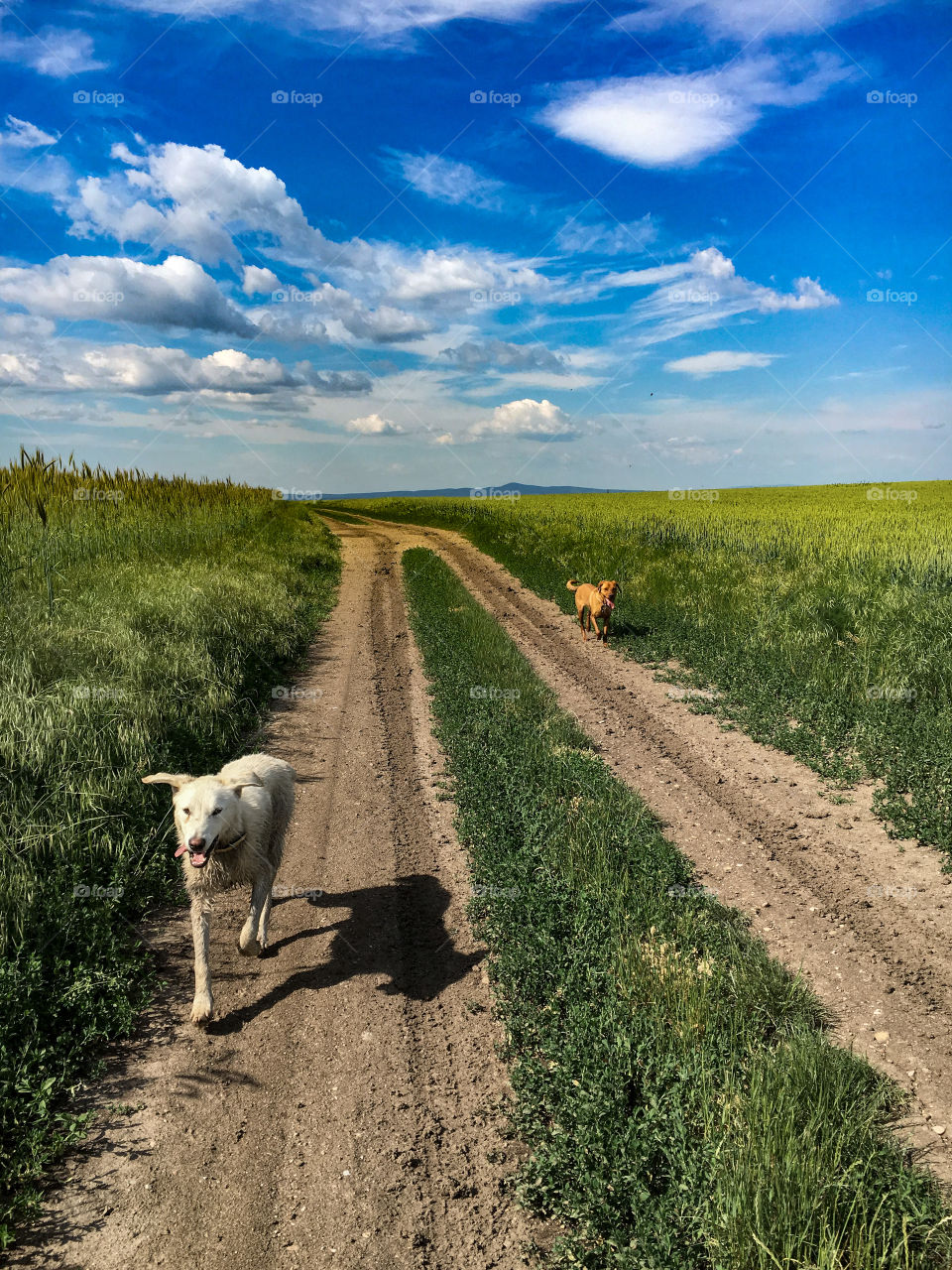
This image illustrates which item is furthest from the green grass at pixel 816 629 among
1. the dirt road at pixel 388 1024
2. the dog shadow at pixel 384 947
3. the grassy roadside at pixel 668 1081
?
the dog shadow at pixel 384 947

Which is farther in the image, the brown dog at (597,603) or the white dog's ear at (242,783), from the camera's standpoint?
the brown dog at (597,603)

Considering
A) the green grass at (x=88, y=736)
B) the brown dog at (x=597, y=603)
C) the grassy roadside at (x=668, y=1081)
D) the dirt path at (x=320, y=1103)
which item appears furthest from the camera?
the brown dog at (x=597, y=603)

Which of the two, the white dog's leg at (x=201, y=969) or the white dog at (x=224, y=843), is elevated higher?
the white dog at (x=224, y=843)

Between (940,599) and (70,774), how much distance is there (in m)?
12.9

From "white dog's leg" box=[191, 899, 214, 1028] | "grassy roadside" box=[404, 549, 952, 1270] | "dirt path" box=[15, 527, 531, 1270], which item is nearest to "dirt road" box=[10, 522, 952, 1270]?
"dirt path" box=[15, 527, 531, 1270]

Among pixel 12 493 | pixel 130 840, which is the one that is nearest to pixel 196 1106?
pixel 130 840

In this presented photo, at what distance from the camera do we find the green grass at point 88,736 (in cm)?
391

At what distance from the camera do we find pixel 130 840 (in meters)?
5.73

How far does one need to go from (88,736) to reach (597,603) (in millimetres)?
9679

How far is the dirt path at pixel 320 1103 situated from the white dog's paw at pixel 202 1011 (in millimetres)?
106

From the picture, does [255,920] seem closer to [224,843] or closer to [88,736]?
[224,843]

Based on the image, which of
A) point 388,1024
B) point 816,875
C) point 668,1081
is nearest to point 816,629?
point 816,875

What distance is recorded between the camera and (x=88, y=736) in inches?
261

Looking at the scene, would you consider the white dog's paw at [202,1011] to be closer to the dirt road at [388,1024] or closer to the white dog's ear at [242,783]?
the dirt road at [388,1024]
